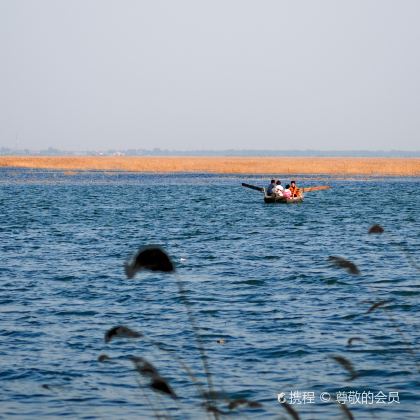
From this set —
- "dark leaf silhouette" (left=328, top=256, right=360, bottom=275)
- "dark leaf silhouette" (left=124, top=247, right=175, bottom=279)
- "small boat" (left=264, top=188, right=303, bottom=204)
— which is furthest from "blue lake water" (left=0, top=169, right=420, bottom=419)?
"small boat" (left=264, top=188, right=303, bottom=204)

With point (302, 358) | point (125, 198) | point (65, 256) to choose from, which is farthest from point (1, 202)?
point (302, 358)

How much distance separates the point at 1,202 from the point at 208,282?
37.2 metres

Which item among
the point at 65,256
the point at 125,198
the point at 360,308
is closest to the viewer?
the point at 360,308

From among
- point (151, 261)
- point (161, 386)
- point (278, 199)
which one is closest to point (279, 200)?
point (278, 199)

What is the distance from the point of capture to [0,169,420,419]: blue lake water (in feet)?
37.5

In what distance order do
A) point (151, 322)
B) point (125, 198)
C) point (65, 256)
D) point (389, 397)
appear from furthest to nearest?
point (125, 198) → point (65, 256) → point (151, 322) → point (389, 397)

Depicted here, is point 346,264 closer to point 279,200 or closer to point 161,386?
point 161,386

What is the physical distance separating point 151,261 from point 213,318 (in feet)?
38.7

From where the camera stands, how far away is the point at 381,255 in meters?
28.0

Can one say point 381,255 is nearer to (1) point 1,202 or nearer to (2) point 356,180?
(1) point 1,202

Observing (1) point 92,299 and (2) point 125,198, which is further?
(2) point 125,198

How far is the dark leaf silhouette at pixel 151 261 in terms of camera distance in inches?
202

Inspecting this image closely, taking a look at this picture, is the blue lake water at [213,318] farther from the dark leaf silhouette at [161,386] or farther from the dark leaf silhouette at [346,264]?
the dark leaf silhouette at [161,386]

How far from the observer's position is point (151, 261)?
16.9ft
